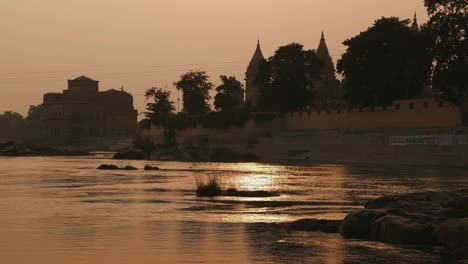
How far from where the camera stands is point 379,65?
219 ft

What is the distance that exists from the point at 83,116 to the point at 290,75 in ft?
239

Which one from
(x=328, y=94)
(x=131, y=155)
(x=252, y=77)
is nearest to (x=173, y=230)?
(x=131, y=155)

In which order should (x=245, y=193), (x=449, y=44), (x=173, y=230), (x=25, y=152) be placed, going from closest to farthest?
(x=173, y=230) → (x=245, y=193) → (x=449, y=44) → (x=25, y=152)

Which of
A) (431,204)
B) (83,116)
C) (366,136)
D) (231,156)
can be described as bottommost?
(431,204)

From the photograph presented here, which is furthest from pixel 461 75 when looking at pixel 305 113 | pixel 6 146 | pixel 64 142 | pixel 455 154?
pixel 64 142

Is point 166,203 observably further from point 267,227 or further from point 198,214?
point 267,227

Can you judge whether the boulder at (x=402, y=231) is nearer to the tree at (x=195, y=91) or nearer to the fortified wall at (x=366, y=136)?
the fortified wall at (x=366, y=136)

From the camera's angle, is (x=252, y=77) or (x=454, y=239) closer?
(x=454, y=239)

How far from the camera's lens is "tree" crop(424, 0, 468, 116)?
172 ft

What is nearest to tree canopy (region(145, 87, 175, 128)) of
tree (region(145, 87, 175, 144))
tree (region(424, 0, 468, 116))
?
tree (region(145, 87, 175, 144))

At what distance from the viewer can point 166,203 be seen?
73.7 feet

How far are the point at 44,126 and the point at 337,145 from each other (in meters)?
94.4

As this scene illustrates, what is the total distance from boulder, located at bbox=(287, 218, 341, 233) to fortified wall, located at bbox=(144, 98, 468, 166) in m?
38.1

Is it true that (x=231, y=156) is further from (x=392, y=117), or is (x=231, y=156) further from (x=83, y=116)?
(x=83, y=116)
